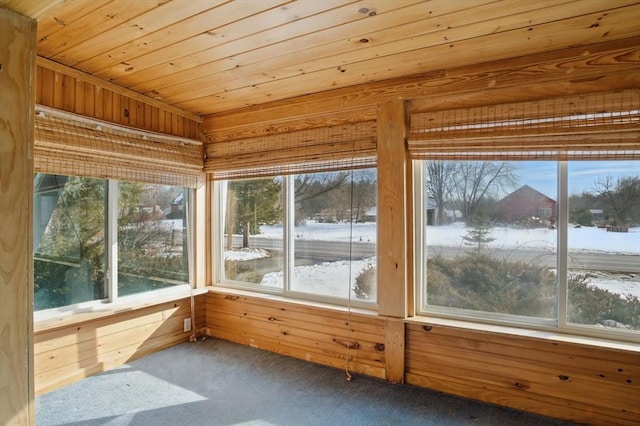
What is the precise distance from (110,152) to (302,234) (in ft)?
5.55

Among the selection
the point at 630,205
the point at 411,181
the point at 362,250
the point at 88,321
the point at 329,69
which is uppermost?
the point at 329,69

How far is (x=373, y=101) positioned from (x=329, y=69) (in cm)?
41

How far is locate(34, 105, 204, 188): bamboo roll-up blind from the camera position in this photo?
8.70 feet

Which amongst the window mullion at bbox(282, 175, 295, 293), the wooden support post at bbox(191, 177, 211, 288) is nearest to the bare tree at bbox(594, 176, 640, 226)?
the window mullion at bbox(282, 175, 295, 293)

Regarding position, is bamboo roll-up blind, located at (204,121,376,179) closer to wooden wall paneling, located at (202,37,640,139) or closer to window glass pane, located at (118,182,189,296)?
wooden wall paneling, located at (202,37,640,139)

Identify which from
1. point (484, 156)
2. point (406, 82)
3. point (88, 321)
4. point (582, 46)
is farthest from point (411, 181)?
point (88, 321)

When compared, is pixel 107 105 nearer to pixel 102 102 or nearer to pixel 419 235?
pixel 102 102

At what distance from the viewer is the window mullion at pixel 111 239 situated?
124 inches

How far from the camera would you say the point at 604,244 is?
2.29m

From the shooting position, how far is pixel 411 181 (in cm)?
278

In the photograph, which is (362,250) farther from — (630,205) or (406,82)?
(630,205)

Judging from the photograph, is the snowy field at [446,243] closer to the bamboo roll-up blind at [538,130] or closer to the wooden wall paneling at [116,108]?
the bamboo roll-up blind at [538,130]

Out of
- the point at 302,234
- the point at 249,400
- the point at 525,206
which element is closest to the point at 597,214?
the point at 525,206

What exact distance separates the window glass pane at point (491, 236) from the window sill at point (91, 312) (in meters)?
2.33
